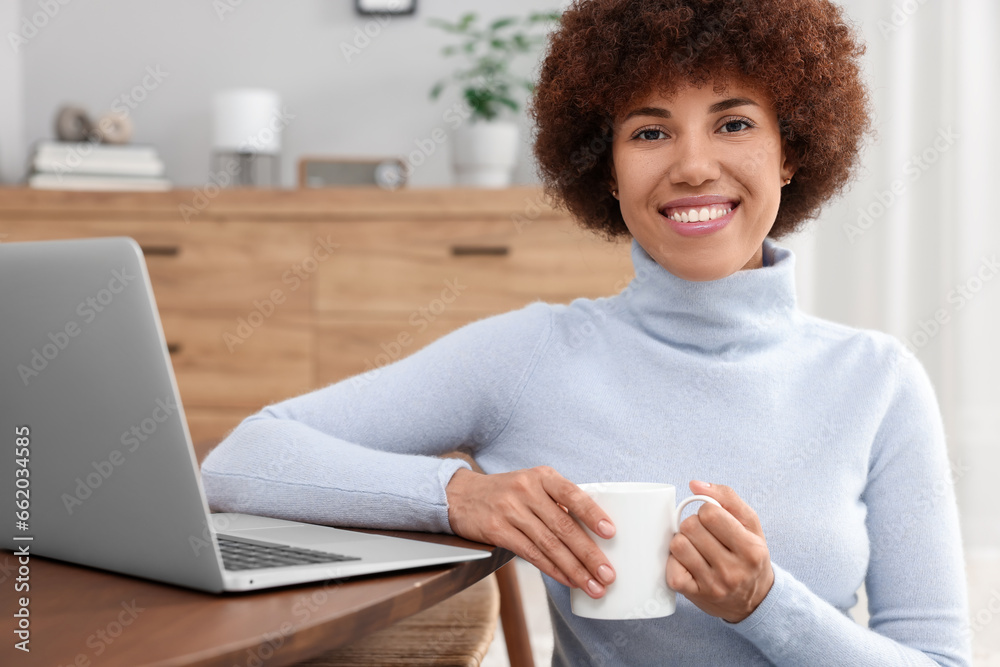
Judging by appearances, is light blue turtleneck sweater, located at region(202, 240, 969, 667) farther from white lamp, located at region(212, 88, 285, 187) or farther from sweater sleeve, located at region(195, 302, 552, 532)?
white lamp, located at region(212, 88, 285, 187)

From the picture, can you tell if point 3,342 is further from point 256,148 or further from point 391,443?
point 256,148

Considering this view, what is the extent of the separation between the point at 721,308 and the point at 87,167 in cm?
241

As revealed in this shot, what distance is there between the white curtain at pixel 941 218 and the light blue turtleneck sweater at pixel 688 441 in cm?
177

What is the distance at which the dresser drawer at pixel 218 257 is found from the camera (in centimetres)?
276

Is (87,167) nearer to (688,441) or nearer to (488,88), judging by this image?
(488,88)

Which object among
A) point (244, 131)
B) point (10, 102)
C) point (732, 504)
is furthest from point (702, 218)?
point (10, 102)

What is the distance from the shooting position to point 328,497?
0.84 metres

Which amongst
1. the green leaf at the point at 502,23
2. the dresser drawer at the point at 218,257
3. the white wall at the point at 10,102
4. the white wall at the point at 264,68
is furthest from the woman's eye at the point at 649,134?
the white wall at the point at 10,102

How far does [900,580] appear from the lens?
91 centimetres

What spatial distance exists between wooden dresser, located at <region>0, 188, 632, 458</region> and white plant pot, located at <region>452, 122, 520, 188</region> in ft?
0.67

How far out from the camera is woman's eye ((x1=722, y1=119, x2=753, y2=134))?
992mm

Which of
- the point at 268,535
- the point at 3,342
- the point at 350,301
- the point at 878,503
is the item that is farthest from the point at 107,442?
the point at 350,301

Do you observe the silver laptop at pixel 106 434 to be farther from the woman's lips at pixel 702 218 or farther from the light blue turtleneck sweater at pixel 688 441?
the woman's lips at pixel 702 218

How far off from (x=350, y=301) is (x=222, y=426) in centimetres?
55
